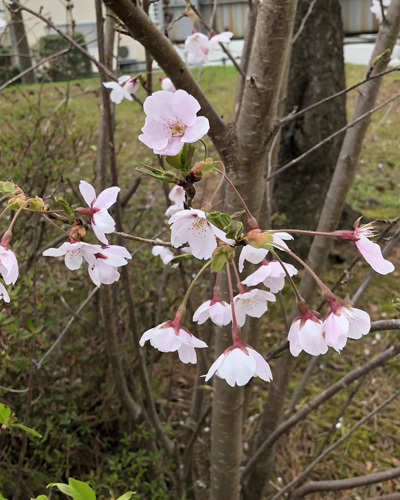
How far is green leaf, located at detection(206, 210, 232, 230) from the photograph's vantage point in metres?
0.66

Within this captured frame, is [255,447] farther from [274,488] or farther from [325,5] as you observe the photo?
[325,5]

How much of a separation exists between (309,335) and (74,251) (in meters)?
0.39

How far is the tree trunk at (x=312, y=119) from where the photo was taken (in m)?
3.38

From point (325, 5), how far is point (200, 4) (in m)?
0.83

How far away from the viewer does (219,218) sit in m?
0.67

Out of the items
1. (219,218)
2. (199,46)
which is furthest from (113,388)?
(219,218)

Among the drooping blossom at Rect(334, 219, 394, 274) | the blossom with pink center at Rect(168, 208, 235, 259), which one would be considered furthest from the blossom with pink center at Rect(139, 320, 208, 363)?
the drooping blossom at Rect(334, 219, 394, 274)

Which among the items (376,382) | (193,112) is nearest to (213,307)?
(193,112)

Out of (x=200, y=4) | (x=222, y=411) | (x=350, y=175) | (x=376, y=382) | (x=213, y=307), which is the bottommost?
(x=376, y=382)

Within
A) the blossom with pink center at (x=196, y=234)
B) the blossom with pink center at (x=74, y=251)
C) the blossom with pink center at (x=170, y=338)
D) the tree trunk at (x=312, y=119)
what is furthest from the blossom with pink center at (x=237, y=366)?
the tree trunk at (x=312, y=119)

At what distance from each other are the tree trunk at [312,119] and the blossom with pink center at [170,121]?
2671 millimetres

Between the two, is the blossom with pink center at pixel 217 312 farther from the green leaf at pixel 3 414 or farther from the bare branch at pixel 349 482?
the bare branch at pixel 349 482

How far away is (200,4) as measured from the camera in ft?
9.99

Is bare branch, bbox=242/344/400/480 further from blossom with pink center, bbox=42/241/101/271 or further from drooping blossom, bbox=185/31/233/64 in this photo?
drooping blossom, bbox=185/31/233/64
